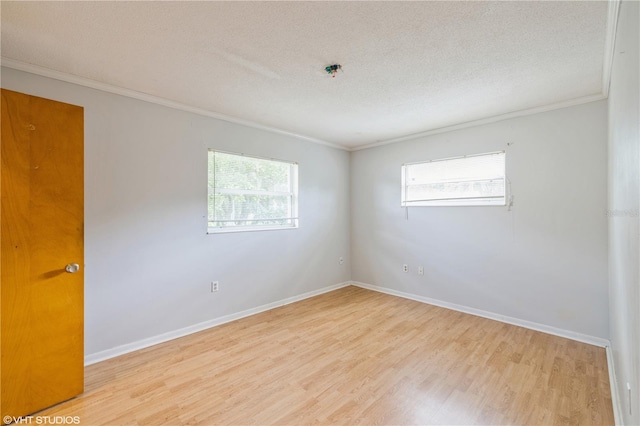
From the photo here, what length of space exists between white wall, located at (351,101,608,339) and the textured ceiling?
1.46 ft

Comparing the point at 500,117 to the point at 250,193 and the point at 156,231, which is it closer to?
the point at 250,193

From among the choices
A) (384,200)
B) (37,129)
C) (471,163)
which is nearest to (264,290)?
(384,200)

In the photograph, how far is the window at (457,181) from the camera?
11.4 ft

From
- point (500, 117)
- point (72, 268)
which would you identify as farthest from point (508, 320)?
point (72, 268)

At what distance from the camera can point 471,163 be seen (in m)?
3.67

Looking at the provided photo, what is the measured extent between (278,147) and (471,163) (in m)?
2.59

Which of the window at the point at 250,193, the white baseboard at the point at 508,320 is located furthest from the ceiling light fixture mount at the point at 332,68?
the white baseboard at the point at 508,320

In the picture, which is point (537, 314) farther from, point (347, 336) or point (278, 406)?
point (278, 406)

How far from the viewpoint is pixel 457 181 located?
149 inches

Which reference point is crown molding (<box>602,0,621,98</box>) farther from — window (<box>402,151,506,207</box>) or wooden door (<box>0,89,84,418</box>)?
wooden door (<box>0,89,84,418</box>)

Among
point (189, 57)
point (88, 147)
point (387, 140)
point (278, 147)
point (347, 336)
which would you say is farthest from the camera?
point (387, 140)

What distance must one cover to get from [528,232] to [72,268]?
429 cm

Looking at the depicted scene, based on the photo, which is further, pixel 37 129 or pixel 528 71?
pixel 528 71

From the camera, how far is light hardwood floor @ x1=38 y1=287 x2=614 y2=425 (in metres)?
1.85
